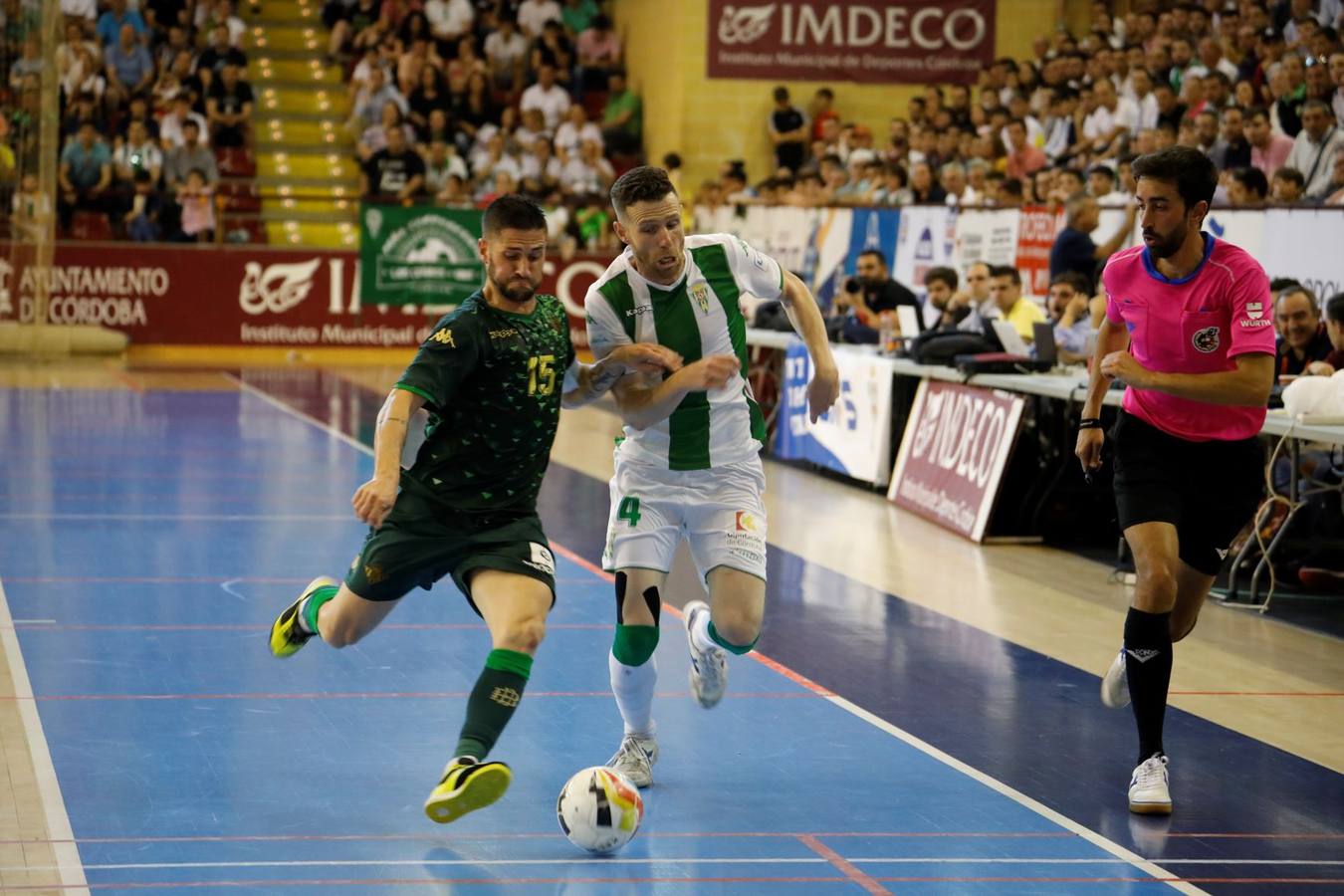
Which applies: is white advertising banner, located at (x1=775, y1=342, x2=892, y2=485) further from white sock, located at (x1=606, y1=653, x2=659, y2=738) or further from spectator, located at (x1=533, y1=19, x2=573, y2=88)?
spectator, located at (x1=533, y1=19, x2=573, y2=88)

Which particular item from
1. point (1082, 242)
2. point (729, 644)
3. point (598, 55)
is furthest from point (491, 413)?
point (598, 55)

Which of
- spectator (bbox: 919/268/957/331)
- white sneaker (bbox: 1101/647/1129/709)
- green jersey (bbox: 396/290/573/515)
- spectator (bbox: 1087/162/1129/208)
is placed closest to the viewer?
green jersey (bbox: 396/290/573/515)

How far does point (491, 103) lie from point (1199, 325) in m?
22.0

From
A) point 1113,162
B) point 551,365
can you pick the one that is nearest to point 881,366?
point 1113,162

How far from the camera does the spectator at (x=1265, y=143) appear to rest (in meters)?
15.1

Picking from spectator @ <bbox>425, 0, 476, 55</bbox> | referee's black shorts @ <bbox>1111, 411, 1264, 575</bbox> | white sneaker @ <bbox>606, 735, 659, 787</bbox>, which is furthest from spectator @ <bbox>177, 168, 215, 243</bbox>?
referee's black shorts @ <bbox>1111, 411, 1264, 575</bbox>

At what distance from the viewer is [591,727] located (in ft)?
21.9

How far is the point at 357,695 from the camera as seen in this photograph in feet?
23.4

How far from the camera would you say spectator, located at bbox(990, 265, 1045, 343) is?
13289 mm

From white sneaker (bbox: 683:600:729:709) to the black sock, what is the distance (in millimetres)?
1355

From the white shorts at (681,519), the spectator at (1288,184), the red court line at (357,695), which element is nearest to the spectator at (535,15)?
the spectator at (1288,184)

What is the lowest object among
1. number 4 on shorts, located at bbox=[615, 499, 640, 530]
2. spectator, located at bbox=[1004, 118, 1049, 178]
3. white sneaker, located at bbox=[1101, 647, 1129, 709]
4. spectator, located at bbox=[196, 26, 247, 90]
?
white sneaker, located at bbox=[1101, 647, 1129, 709]

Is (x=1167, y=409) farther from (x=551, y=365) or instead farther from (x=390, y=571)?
(x=390, y=571)

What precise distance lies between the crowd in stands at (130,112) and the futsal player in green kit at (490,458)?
1756 centimetres
